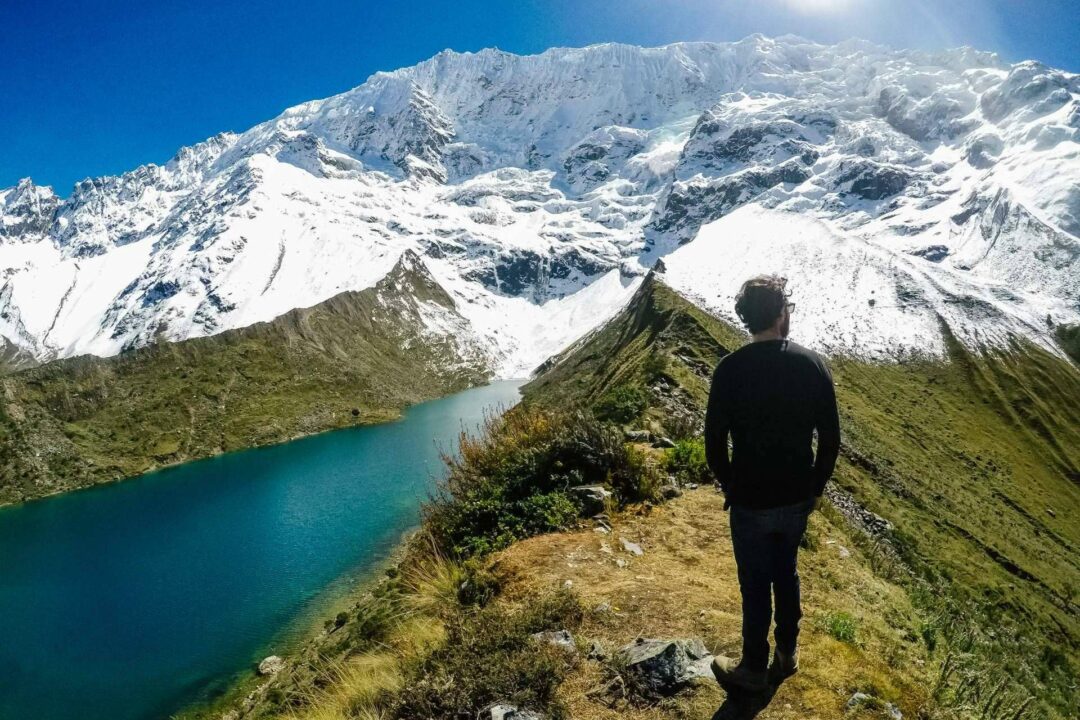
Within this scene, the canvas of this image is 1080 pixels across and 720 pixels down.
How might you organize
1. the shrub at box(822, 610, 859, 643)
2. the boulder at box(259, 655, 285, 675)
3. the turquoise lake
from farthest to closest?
the turquoise lake → the boulder at box(259, 655, 285, 675) → the shrub at box(822, 610, 859, 643)

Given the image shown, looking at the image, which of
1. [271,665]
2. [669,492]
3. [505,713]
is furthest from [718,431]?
[271,665]

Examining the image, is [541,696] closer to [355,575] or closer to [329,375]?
[355,575]

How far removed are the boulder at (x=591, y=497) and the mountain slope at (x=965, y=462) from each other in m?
6.45

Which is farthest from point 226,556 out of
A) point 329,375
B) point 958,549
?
point 329,375

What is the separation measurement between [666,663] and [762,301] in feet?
14.1

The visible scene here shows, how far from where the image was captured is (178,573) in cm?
5572

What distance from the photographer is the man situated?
5.52 m

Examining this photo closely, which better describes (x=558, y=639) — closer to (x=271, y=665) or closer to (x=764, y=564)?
(x=764, y=564)

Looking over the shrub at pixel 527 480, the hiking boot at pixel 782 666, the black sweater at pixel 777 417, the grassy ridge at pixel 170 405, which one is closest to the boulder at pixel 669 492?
the shrub at pixel 527 480

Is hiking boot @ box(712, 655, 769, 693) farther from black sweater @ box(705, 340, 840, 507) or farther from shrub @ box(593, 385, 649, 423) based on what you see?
shrub @ box(593, 385, 649, 423)

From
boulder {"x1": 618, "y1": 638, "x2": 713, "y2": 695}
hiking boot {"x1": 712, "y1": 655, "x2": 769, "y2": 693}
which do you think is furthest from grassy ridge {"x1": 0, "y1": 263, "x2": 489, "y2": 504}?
hiking boot {"x1": 712, "y1": 655, "x2": 769, "y2": 693}

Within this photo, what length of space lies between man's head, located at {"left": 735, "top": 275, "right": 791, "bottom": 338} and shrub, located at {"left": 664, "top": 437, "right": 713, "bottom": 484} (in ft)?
30.3

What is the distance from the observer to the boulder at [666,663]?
21.1 feet

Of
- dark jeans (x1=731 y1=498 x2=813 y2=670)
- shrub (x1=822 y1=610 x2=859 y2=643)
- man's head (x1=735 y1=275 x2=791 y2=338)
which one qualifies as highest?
man's head (x1=735 y1=275 x2=791 y2=338)
